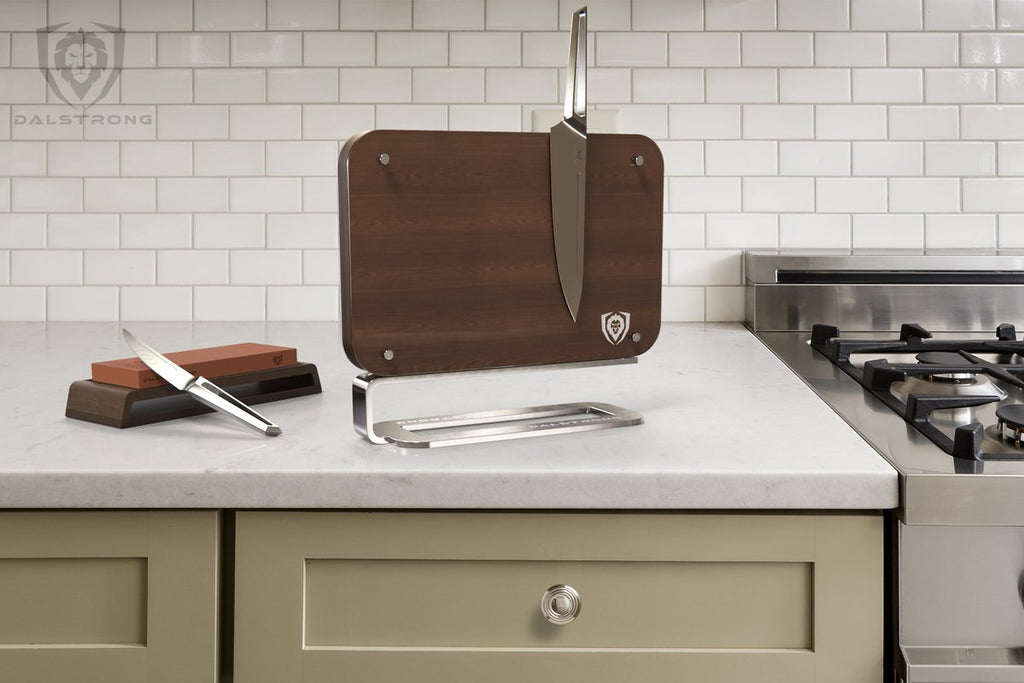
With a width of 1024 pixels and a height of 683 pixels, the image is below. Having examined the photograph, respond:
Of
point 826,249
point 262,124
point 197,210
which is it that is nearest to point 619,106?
point 826,249

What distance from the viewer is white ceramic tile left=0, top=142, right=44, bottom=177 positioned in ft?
6.04

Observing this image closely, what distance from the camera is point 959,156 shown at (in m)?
1.84

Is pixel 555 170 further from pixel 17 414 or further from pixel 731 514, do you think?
pixel 17 414

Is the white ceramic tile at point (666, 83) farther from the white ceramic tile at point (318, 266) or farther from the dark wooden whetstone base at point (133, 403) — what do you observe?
the dark wooden whetstone base at point (133, 403)

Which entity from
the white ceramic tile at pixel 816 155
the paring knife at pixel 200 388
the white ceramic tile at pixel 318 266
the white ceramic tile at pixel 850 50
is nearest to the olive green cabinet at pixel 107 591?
the paring knife at pixel 200 388

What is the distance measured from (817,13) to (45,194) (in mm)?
1536

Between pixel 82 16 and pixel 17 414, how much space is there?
1080 millimetres

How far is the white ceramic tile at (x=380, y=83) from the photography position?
184 centimetres

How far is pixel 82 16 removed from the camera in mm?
1823

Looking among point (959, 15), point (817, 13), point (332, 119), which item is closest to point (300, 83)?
point (332, 119)

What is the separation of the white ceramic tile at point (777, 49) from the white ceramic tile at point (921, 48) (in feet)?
0.52

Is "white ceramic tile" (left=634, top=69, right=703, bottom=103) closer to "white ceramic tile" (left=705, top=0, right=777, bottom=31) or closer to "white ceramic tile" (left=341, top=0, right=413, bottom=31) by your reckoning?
"white ceramic tile" (left=705, top=0, right=777, bottom=31)

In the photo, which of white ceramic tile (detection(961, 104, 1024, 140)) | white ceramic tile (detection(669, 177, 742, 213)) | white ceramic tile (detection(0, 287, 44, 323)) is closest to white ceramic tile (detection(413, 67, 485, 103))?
white ceramic tile (detection(669, 177, 742, 213))

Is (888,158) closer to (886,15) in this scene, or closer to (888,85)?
(888,85)
